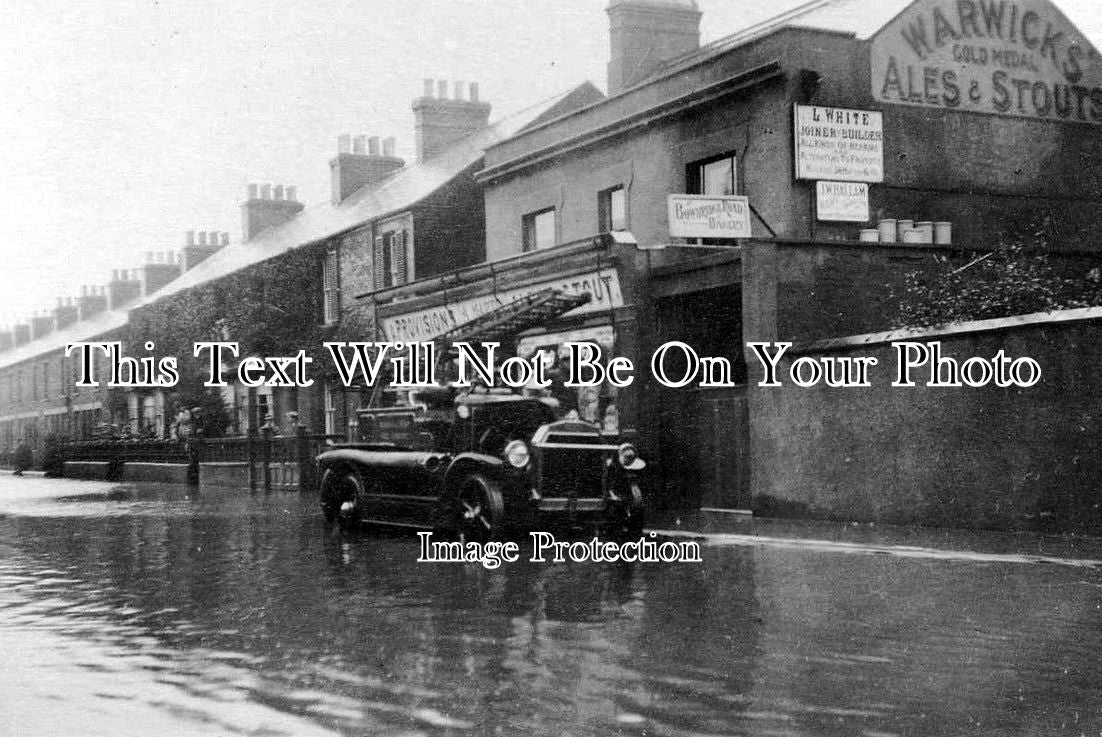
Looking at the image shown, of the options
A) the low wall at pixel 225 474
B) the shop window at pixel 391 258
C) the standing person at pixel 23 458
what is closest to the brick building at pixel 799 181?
the shop window at pixel 391 258

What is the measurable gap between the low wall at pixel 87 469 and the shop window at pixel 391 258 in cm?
1487

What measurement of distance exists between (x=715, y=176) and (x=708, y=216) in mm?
2173

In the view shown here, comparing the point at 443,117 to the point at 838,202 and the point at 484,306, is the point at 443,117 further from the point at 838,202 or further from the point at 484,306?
the point at 838,202

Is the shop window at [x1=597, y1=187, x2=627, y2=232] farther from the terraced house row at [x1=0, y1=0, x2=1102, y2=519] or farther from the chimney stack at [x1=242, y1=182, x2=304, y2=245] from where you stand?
the chimney stack at [x1=242, y1=182, x2=304, y2=245]

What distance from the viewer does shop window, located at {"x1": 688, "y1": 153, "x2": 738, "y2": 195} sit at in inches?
749

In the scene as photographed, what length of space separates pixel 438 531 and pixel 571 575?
424 centimetres

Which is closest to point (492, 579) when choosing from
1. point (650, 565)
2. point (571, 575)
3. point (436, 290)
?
point (571, 575)

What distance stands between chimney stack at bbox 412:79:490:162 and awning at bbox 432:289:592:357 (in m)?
14.8

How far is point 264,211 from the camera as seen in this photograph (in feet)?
146

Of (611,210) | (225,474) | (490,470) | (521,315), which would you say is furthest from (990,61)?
(225,474)

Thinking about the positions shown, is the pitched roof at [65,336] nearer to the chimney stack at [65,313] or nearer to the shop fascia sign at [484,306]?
the chimney stack at [65,313]

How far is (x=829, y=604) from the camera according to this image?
881 cm

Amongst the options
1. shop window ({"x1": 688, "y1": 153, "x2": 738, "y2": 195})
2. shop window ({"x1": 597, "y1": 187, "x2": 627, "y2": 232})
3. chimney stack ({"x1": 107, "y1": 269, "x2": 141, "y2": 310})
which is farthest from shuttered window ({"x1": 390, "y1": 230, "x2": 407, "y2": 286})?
chimney stack ({"x1": 107, "y1": 269, "x2": 141, "y2": 310})

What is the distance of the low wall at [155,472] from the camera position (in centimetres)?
3391
